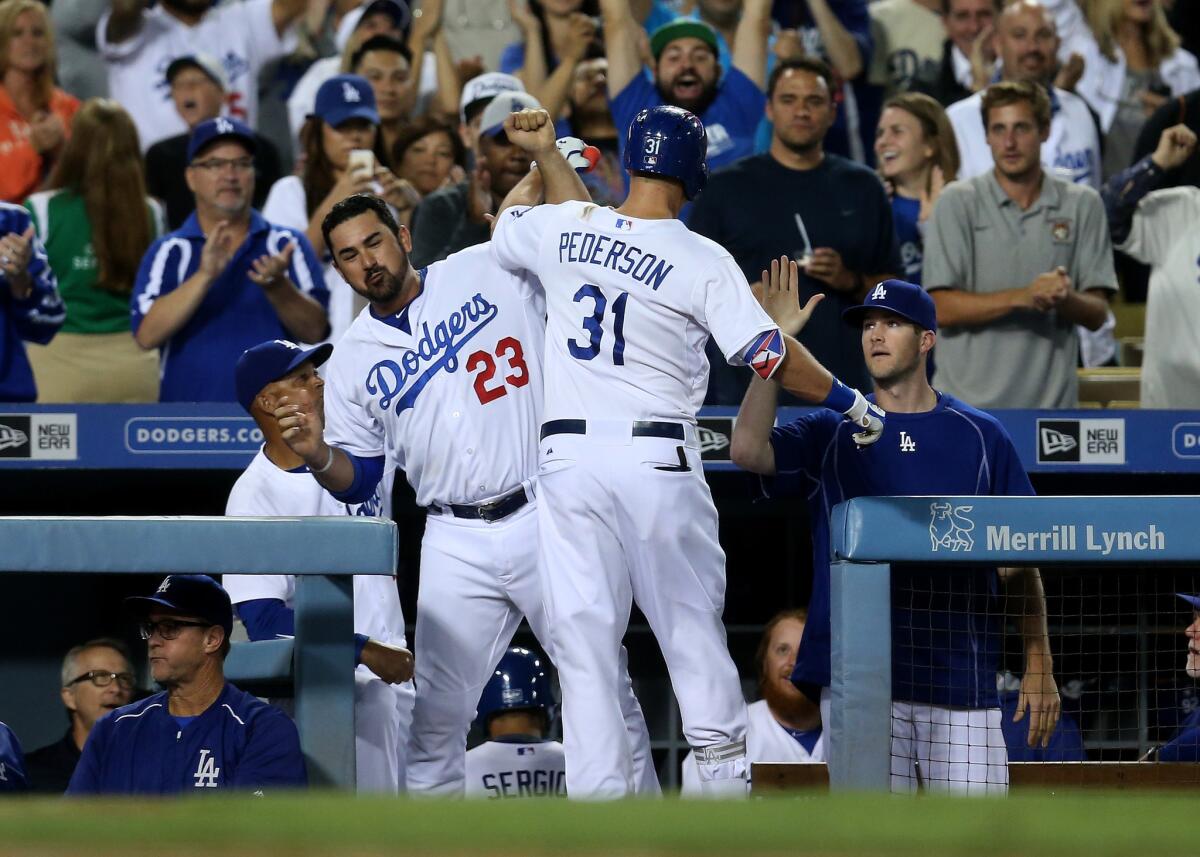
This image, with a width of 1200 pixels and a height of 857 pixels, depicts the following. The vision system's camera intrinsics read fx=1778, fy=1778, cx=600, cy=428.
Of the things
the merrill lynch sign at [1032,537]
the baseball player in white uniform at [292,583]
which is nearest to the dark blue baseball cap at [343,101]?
the baseball player in white uniform at [292,583]

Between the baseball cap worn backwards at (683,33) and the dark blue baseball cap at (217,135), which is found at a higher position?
the baseball cap worn backwards at (683,33)

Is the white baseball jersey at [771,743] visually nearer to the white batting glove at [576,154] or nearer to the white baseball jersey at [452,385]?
the white baseball jersey at [452,385]

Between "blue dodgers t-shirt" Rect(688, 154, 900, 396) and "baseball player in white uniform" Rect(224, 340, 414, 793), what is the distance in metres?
1.72

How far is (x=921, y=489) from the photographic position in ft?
15.5

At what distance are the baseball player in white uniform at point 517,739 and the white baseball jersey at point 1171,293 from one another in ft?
8.78

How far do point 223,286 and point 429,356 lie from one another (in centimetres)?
184

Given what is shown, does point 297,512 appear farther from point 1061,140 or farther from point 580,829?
point 1061,140

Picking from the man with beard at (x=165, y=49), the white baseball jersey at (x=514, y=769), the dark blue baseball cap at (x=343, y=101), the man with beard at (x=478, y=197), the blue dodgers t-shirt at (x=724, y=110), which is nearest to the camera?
the white baseball jersey at (x=514, y=769)

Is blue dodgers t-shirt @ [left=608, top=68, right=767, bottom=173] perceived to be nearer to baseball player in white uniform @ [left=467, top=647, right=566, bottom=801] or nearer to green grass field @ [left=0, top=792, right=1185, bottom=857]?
baseball player in white uniform @ [left=467, top=647, right=566, bottom=801]

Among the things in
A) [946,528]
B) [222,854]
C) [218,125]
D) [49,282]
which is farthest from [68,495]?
[222,854]

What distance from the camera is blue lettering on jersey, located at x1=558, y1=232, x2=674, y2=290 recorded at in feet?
14.2

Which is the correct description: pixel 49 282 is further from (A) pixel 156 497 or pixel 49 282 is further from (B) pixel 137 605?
(B) pixel 137 605

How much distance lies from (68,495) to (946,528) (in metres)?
4.15

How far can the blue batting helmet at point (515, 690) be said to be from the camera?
5891 millimetres
